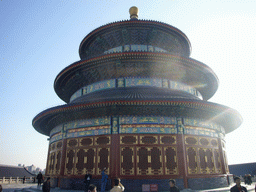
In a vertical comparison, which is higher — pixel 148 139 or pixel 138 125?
pixel 138 125

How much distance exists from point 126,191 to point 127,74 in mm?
8989

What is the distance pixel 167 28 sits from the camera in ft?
67.4

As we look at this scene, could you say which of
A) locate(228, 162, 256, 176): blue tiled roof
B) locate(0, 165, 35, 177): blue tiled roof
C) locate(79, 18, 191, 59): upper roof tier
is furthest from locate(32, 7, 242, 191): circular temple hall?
locate(0, 165, 35, 177): blue tiled roof

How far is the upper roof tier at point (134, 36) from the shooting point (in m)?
20.0

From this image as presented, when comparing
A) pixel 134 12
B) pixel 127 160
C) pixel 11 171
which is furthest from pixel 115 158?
pixel 11 171

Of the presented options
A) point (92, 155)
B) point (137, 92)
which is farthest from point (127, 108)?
point (92, 155)

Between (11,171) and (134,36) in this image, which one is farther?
(11,171)

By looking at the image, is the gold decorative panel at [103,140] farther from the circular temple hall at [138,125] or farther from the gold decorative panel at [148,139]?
the gold decorative panel at [148,139]

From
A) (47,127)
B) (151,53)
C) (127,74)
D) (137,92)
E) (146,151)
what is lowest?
(146,151)

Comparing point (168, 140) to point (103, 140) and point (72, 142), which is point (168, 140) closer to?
point (103, 140)

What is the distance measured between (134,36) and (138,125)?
10094 mm

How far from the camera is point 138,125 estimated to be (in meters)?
14.5

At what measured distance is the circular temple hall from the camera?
13742mm

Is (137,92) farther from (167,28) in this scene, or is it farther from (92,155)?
(167,28)
